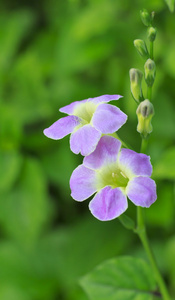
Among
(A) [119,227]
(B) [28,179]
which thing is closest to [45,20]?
(B) [28,179]

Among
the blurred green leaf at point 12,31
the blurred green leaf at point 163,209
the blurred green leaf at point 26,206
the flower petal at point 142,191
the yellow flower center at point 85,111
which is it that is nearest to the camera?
the flower petal at point 142,191

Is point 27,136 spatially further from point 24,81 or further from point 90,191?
point 90,191

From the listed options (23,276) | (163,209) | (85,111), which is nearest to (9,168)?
(23,276)

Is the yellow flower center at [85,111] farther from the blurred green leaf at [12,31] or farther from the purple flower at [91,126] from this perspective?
the blurred green leaf at [12,31]

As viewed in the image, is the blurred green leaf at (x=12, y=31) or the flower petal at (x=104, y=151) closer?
the flower petal at (x=104, y=151)

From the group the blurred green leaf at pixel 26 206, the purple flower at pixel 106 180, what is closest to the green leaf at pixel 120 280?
the purple flower at pixel 106 180

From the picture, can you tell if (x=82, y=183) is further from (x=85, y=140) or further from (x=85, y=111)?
(x=85, y=111)
